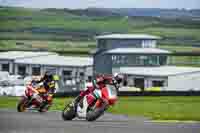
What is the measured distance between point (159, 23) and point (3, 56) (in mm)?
2229

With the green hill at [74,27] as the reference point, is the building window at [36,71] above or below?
below

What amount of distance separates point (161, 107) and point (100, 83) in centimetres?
88

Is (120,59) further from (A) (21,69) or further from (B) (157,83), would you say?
(A) (21,69)

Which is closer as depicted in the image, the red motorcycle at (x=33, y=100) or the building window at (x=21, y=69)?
the building window at (x=21, y=69)

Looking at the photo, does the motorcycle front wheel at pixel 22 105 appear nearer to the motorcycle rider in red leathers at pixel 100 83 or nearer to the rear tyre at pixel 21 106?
the rear tyre at pixel 21 106

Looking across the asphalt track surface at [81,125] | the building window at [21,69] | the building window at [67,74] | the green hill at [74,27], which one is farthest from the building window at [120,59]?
the building window at [21,69]

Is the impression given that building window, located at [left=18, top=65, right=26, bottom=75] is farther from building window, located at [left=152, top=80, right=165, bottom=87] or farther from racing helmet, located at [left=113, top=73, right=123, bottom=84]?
building window, located at [left=152, top=80, right=165, bottom=87]

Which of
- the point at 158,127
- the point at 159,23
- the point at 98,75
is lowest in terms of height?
the point at 158,127

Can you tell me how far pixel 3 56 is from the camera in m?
10.2

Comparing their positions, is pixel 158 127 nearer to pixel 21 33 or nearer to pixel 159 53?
pixel 159 53

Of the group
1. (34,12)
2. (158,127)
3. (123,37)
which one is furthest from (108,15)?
(158,127)

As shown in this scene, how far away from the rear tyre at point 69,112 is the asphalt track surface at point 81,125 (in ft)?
0.30

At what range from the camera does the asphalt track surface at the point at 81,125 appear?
922 cm

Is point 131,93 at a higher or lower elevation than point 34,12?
lower
